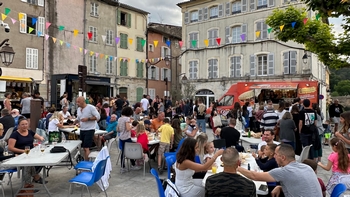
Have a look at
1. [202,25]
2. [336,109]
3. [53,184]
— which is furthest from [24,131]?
[202,25]

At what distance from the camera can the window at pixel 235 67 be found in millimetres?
22516

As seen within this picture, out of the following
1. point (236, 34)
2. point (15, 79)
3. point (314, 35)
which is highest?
point (236, 34)

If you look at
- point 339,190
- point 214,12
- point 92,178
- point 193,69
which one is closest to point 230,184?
point 339,190

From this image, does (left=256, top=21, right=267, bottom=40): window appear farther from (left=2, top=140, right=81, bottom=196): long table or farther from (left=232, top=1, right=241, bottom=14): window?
(left=2, top=140, right=81, bottom=196): long table

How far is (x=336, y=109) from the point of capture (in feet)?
34.3

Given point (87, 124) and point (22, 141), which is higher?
point (87, 124)

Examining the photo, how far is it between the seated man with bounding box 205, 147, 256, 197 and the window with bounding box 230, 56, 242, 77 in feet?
66.9

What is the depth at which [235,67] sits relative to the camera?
2272 centimetres

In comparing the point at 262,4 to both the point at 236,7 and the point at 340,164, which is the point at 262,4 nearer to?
the point at 236,7

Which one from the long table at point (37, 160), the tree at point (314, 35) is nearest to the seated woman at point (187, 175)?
the long table at point (37, 160)

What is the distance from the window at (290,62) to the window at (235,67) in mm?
3588

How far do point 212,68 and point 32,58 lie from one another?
47.0 feet

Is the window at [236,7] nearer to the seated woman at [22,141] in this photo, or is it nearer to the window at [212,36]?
the window at [212,36]

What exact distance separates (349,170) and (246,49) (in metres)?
19.1
